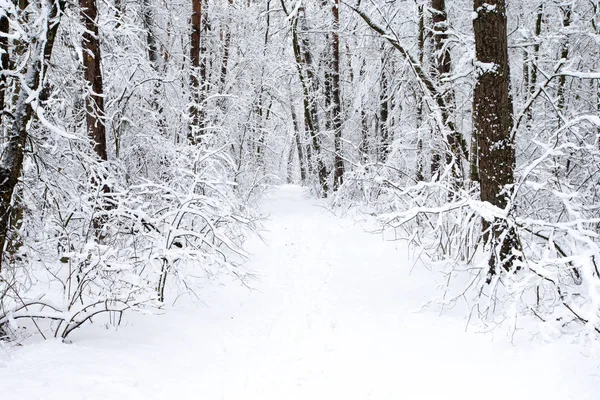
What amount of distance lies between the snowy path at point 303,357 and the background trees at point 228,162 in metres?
0.43

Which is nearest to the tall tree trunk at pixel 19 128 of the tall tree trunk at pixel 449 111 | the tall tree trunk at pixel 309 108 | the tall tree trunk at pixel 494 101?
the tall tree trunk at pixel 494 101

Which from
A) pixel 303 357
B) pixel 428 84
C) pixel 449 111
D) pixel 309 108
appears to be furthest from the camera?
pixel 309 108

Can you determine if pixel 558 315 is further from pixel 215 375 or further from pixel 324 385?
pixel 215 375

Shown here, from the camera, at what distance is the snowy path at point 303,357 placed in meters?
3.17

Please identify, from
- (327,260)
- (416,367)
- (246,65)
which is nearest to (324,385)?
(416,367)

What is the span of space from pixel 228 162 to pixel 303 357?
472cm

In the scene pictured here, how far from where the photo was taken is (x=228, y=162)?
26.5 ft

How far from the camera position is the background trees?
12.3 ft

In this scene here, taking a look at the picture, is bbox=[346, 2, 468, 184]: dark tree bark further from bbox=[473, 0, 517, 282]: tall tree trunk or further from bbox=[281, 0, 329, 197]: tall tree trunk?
bbox=[281, 0, 329, 197]: tall tree trunk

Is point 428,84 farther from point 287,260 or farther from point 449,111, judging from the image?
point 287,260

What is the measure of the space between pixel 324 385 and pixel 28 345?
269 centimetres

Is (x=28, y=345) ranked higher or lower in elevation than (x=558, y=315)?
lower

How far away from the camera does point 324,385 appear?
3768 millimetres

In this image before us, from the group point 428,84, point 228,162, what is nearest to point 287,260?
point 228,162
